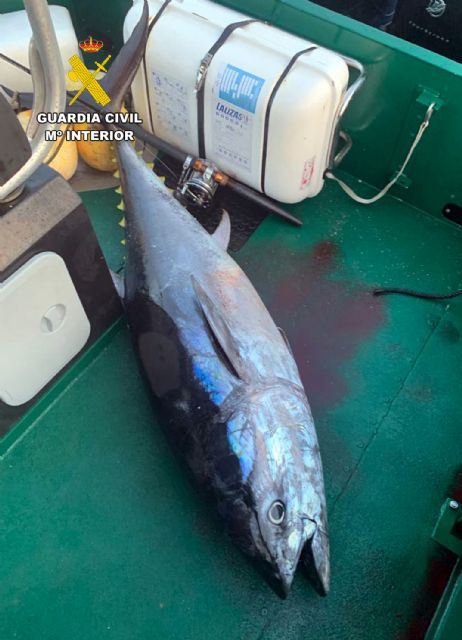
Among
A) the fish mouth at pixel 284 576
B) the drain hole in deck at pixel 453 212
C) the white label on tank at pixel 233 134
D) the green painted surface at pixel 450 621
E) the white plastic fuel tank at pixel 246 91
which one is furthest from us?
the drain hole in deck at pixel 453 212

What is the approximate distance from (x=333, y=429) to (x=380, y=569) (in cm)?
55

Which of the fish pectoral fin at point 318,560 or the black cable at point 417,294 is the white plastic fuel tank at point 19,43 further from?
the fish pectoral fin at point 318,560

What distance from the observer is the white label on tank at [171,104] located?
8.47ft

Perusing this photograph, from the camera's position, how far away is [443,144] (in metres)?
2.54

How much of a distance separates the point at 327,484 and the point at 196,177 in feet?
5.12

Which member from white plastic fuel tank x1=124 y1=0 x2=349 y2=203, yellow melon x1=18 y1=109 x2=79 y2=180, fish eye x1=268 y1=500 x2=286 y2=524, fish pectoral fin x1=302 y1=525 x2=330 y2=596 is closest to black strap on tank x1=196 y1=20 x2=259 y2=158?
white plastic fuel tank x1=124 y1=0 x2=349 y2=203

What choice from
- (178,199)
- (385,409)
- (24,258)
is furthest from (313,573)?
(178,199)

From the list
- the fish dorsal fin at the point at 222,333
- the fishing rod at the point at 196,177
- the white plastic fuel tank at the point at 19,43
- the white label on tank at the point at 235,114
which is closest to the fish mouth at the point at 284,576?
the fish dorsal fin at the point at 222,333

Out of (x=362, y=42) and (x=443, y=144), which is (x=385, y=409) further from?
(x=362, y=42)

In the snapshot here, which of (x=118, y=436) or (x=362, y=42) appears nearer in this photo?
(x=118, y=436)

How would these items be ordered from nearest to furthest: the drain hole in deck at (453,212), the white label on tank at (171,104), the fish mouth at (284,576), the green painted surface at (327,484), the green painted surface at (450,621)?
the green painted surface at (450,621) < the fish mouth at (284,576) < the green painted surface at (327,484) < the white label on tank at (171,104) < the drain hole in deck at (453,212)

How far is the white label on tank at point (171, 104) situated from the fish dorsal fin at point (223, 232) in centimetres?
50

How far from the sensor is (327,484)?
2131 mm

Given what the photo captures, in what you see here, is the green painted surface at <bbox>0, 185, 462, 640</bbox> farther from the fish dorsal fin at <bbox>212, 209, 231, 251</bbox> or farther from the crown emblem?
the crown emblem
